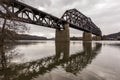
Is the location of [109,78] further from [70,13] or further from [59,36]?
[70,13]

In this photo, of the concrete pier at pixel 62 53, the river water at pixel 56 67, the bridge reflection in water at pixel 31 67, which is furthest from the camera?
the concrete pier at pixel 62 53

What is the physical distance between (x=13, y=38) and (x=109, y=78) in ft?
25.7

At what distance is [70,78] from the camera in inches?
315

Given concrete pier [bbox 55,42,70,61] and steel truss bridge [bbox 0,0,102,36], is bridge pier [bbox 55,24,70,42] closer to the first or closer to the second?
steel truss bridge [bbox 0,0,102,36]

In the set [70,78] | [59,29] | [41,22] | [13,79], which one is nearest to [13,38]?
[13,79]

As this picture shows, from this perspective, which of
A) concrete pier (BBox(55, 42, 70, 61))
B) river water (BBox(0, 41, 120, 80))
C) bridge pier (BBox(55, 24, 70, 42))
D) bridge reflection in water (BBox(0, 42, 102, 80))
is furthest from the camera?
bridge pier (BBox(55, 24, 70, 42))

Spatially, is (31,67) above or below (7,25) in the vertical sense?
below

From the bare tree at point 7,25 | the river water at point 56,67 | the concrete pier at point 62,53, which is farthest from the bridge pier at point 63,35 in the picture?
the bare tree at point 7,25

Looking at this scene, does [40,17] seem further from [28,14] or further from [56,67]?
[56,67]

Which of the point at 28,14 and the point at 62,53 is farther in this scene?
the point at 28,14

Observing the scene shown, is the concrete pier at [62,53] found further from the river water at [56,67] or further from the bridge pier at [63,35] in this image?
the bridge pier at [63,35]

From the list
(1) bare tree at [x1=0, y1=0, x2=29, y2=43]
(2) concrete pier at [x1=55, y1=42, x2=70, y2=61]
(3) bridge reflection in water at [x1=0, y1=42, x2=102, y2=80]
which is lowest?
(2) concrete pier at [x1=55, y1=42, x2=70, y2=61]

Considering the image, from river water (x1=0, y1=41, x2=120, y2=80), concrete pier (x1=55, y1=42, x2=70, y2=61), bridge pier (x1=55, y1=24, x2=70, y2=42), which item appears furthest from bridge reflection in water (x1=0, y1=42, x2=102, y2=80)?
bridge pier (x1=55, y1=24, x2=70, y2=42)

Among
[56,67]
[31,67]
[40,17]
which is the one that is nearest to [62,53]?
[56,67]
